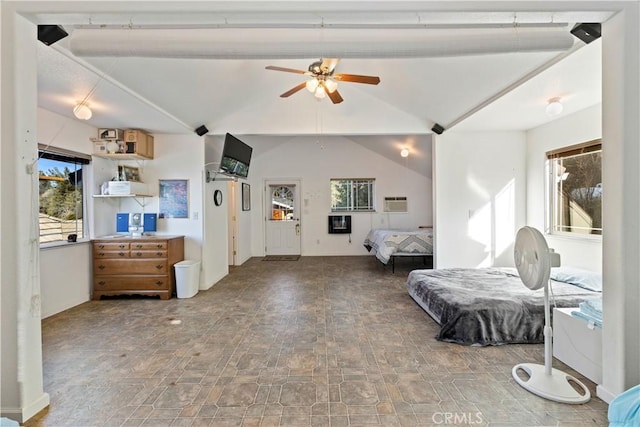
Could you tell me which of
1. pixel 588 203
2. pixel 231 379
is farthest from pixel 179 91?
pixel 588 203

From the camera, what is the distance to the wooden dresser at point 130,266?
13.1 ft

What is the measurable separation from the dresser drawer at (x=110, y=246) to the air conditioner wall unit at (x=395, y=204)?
5479mm

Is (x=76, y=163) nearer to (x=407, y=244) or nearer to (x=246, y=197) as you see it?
(x=246, y=197)

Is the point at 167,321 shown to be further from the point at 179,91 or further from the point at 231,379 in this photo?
the point at 179,91

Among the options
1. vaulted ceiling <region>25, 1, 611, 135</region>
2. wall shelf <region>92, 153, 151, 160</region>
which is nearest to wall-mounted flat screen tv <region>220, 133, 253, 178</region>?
vaulted ceiling <region>25, 1, 611, 135</region>

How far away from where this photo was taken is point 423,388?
2.00 meters

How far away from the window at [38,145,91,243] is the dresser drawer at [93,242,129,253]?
11.1 inches

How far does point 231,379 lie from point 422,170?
252 inches

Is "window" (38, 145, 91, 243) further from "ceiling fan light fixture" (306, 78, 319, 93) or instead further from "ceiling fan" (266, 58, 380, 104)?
"ceiling fan light fixture" (306, 78, 319, 93)

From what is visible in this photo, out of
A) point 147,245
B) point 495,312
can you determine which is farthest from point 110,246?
point 495,312

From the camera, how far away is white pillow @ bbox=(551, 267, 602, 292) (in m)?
3.05

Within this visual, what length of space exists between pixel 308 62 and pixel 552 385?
391 cm

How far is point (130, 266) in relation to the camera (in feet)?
13.2

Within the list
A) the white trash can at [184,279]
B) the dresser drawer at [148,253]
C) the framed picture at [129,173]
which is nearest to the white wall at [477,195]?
the white trash can at [184,279]
